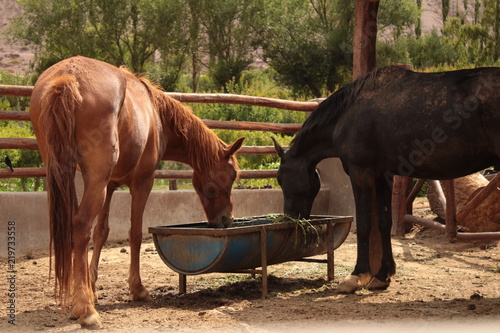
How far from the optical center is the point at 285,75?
41156mm

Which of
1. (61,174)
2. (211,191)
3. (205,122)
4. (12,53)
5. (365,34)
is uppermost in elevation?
(12,53)

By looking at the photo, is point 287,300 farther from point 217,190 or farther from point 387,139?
point 387,139

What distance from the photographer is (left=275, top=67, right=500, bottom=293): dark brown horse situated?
4348 millimetres

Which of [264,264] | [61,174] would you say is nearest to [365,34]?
[264,264]

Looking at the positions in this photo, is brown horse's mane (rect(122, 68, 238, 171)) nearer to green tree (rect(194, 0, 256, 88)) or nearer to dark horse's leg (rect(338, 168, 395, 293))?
dark horse's leg (rect(338, 168, 395, 293))

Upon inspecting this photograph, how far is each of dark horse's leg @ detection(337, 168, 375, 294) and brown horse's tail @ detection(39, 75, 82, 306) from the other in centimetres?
235

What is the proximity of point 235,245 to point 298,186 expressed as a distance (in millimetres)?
1070

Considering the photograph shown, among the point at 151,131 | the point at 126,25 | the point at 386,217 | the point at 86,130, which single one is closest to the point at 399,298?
the point at 386,217

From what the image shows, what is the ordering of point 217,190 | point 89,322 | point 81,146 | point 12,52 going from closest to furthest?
point 89,322 < point 81,146 < point 217,190 < point 12,52

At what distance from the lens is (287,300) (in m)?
4.70

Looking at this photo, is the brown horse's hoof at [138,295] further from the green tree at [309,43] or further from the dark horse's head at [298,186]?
the green tree at [309,43]

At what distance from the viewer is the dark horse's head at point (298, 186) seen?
542 cm

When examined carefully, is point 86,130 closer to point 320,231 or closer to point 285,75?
point 320,231

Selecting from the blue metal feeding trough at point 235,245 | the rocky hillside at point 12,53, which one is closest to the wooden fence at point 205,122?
the blue metal feeding trough at point 235,245
